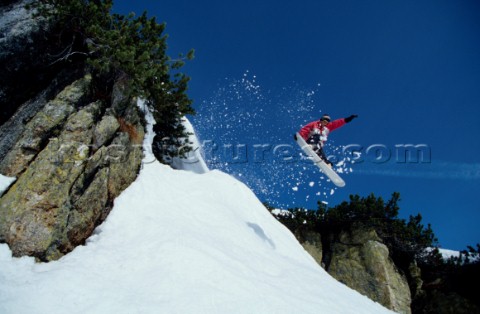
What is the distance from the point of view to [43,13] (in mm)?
9656

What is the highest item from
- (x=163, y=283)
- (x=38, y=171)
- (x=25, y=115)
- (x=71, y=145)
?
(x=25, y=115)

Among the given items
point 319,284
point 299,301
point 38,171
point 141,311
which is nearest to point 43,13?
point 38,171

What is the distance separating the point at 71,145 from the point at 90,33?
4435mm

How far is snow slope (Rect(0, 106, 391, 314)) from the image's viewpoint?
4.77m

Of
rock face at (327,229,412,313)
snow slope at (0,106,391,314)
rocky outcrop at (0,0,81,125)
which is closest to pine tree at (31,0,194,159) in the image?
rocky outcrop at (0,0,81,125)

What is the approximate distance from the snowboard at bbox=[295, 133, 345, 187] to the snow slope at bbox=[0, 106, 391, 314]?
4426 millimetres

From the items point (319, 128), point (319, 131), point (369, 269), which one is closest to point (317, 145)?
point (319, 131)

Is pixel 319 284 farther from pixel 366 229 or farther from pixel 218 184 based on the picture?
pixel 366 229

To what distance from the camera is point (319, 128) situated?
1398 centimetres

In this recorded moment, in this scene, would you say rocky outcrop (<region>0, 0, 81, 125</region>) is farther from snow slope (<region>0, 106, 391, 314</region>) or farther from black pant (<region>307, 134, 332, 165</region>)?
black pant (<region>307, 134, 332, 165</region>)

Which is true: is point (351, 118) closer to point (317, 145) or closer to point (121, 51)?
point (317, 145)

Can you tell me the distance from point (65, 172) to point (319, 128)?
10830 mm

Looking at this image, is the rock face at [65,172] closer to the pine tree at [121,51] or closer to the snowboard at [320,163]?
the pine tree at [121,51]

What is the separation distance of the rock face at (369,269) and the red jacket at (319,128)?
27.0 ft
